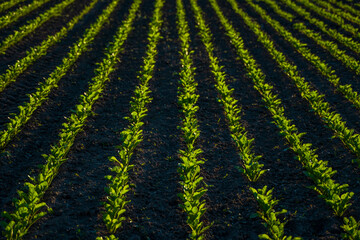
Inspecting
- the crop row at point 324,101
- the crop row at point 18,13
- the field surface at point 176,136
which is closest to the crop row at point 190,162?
the field surface at point 176,136

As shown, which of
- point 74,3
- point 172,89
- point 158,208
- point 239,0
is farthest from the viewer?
point 239,0

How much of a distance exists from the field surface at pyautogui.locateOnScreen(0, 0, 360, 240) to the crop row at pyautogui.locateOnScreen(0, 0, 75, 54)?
0.08m

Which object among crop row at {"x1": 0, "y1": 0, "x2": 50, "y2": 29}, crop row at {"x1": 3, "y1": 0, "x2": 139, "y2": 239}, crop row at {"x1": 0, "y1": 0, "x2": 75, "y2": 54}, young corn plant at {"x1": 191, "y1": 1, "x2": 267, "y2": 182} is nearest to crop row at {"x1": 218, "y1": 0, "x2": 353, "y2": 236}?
young corn plant at {"x1": 191, "y1": 1, "x2": 267, "y2": 182}

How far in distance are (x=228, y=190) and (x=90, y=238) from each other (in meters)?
2.29

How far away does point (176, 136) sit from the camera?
638 cm

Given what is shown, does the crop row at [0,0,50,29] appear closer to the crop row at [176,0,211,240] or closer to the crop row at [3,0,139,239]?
the crop row at [3,0,139,239]

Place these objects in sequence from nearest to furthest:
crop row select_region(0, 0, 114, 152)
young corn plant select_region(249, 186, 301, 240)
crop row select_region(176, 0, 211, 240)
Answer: young corn plant select_region(249, 186, 301, 240) < crop row select_region(176, 0, 211, 240) < crop row select_region(0, 0, 114, 152)

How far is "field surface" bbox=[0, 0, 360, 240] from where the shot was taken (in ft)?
14.2

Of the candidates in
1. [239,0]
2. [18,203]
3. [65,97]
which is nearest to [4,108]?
[65,97]

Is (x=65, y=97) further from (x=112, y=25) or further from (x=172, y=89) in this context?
(x=112, y=25)

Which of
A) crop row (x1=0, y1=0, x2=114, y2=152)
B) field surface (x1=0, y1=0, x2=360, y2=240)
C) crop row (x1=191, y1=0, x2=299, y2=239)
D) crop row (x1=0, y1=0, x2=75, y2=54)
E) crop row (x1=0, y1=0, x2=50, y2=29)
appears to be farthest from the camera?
crop row (x1=0, y1=0, x2=50, y2=29)

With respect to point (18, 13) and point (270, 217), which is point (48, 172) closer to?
point (270, 217)

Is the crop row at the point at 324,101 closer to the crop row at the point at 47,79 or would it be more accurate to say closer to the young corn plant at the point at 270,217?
the young corn plant at the point at 270,217

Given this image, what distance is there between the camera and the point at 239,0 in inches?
760
